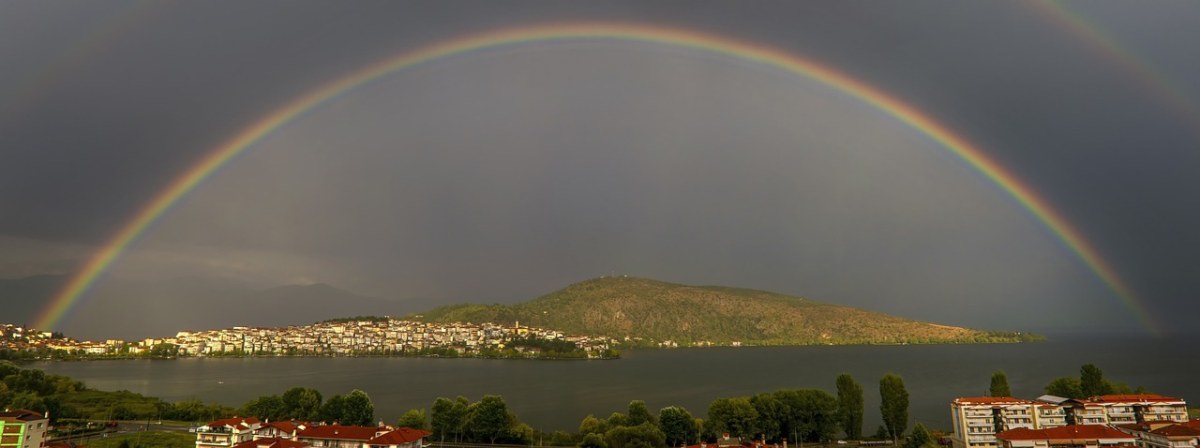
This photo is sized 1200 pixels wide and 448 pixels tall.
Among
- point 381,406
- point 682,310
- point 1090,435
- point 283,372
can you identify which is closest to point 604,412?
point 381,406

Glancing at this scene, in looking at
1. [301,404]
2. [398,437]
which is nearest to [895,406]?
[398,437]

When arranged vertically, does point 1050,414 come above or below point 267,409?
above

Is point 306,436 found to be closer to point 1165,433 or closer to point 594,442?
point 594,442

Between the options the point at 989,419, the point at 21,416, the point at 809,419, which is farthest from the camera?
the point at 809,419

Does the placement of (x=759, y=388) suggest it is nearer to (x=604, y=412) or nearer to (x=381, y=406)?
(x=604, y=412)

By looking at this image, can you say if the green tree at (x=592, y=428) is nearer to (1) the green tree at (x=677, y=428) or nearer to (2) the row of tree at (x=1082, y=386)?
(1) the green tree at (x=677, y=428)

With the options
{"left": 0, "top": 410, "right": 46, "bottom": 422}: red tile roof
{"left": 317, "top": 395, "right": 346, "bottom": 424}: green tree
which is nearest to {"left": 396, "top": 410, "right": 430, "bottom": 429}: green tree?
{"left": 317, "top": 395, "right": 346, "bottom": 424}: green tree

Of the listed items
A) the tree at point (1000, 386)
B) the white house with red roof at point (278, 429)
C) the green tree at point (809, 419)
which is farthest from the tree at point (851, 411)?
the white house with red roof at point (278, 429)
